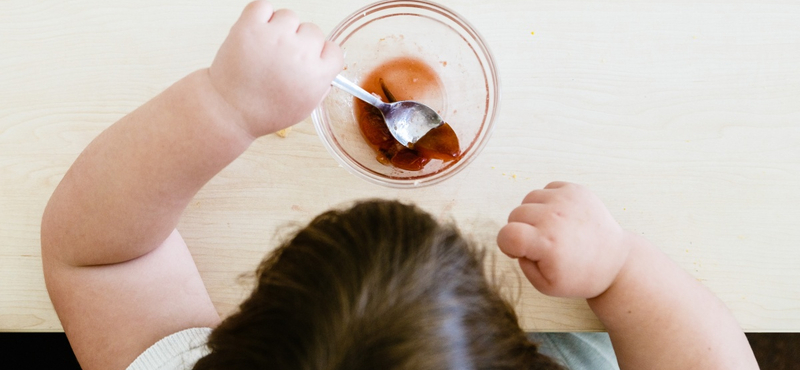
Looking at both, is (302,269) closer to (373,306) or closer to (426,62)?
(373,306)

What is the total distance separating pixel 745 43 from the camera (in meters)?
0.67

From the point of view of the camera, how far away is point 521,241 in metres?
0.58

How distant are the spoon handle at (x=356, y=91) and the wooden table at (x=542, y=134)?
88 mm

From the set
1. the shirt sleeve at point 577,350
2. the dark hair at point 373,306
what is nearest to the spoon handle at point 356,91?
the dark hair at point 373,306

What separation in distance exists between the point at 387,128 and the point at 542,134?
189mm

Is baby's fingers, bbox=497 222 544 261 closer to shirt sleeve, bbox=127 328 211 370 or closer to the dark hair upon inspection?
the dark hair

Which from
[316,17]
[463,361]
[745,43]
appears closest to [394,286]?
[463,361]

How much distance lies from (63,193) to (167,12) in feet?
0.79

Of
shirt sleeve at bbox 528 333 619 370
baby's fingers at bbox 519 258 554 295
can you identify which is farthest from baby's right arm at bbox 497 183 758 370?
shirt sleeve at bbox 528 333 619 370

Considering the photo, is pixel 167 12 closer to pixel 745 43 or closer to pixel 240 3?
pixel 240 3

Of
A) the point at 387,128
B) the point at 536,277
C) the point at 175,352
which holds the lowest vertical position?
the point at 175,352

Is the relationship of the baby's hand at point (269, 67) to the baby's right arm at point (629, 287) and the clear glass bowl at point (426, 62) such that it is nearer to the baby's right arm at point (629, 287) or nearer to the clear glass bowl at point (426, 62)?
the clear glass bowl at point (426, 62)

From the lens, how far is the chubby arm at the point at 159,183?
53 cm

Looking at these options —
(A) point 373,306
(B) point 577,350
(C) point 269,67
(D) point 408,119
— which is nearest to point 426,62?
(D) point 408,119
